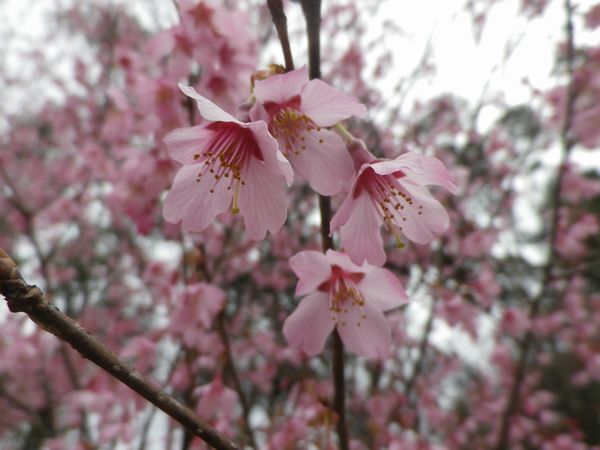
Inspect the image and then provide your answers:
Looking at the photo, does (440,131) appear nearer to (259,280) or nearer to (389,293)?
(259,280)

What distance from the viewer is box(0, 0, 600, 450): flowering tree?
0.96 m

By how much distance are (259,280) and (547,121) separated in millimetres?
2940

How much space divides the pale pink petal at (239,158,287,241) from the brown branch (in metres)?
0.37

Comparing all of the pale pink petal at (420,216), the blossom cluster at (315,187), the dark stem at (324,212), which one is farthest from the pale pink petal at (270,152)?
the pale pink petal at (420,216)

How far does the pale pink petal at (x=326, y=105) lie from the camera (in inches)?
35.4

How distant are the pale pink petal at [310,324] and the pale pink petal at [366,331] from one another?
4 centimetres

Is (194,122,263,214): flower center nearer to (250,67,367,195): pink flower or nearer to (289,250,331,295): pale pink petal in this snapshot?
(250,67,367,195): pink flower

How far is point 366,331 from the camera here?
113cm

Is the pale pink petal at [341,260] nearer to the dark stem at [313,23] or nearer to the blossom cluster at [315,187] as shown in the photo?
the blossom cluster at [315,187]

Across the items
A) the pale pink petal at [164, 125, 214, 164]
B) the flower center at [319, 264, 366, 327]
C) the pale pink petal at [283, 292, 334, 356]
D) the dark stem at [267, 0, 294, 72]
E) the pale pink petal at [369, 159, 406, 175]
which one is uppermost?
the dark stem at [267, 0, 294, 72]

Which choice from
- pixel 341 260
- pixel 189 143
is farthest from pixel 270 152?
pixel 341 260

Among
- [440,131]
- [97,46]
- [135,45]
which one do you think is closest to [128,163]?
[440,131]

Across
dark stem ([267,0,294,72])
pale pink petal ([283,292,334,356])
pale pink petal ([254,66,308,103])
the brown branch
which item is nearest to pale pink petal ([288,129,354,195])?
pale pink petal ([254,66,308,103])

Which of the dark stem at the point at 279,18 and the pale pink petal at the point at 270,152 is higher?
the dark stem at the point at 279,18
